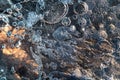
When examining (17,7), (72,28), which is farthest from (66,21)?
(17,7)

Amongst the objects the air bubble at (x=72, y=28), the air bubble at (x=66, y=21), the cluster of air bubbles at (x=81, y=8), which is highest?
the cluster of air bubbles at (x=81, y=8)

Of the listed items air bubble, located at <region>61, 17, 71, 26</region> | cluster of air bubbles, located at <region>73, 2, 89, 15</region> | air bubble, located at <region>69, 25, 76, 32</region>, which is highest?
cluster of air bubbles, located at <region>73, 2, 89, 15</region>

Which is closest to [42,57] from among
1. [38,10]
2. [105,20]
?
[38,10]

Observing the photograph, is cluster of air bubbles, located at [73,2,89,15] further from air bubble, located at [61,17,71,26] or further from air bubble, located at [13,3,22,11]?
air bubble, located at [13,3,22,11]

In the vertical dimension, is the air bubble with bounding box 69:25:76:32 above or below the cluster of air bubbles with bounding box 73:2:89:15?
below

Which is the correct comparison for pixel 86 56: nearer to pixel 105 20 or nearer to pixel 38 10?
pixel 105 20

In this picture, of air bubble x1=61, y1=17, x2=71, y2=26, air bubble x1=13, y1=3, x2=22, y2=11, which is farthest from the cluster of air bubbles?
air bubble x1=13, y1=3, x2=22, y2=11

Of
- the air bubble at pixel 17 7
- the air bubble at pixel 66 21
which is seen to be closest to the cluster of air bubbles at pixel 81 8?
the air bubble at pixel 66 21

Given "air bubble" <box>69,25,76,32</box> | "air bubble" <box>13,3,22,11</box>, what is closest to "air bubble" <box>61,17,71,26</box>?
"air bubble" <box>69,25,76,32</box>

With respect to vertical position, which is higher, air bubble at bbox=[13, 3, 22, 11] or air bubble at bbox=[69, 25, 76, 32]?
air bubble at bbox=[13, 3, 22, 11]

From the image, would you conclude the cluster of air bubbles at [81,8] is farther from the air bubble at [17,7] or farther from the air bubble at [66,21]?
the air bubble at [17,7]

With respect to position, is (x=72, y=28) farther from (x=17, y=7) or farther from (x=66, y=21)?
(x=17, y=7)
